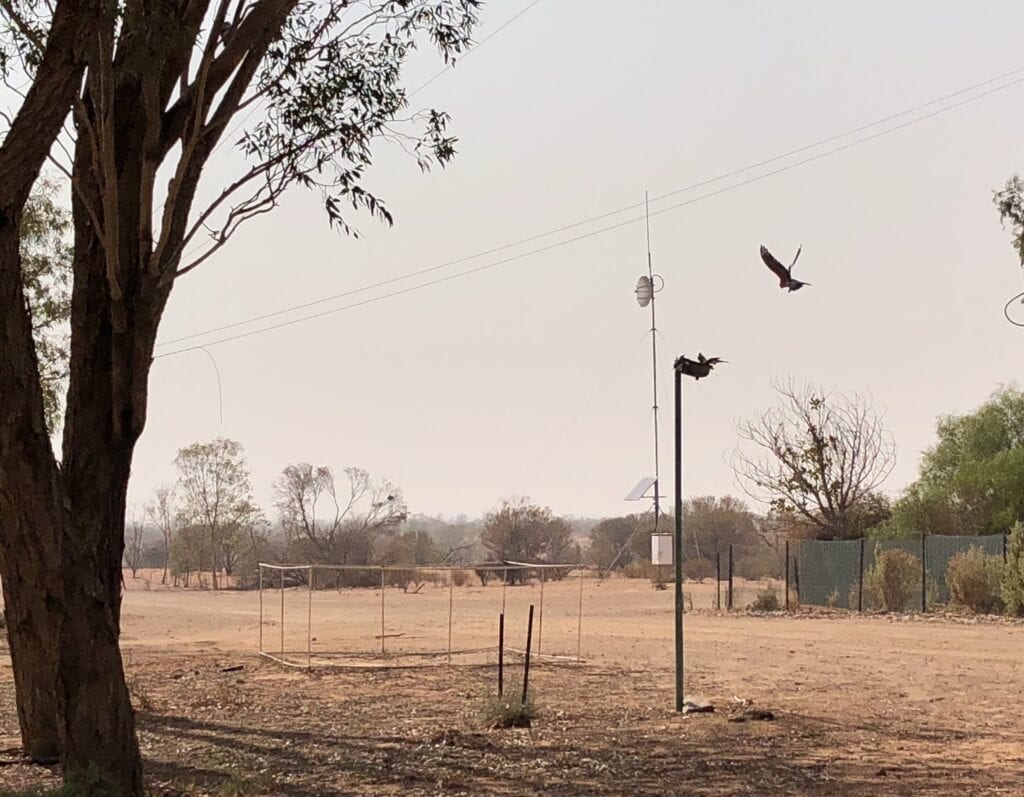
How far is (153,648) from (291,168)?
46.1 ft

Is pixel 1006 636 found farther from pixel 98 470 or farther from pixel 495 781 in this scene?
pixel 98 470

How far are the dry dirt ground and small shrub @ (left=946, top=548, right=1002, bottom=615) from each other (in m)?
1.86

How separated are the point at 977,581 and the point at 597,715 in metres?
17.8

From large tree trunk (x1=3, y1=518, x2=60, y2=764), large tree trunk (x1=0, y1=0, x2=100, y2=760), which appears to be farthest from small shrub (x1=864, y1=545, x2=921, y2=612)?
large tree trunk (x1=0, y1=0, x2=100, y2=760)

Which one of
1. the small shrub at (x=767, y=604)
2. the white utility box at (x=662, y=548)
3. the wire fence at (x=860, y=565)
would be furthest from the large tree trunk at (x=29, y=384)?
the small shrub at (x=767, y=604)

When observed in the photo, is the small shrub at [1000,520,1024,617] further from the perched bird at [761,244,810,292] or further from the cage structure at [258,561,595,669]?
the perched bird at [761,244,810,292]

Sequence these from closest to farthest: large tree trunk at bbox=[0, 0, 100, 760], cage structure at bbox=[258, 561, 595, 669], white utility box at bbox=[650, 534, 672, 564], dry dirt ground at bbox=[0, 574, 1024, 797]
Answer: large tree trunk at bbox=[0, 0, 100, 760] < dry dirt ground at bbox=[0, 574, 1024, 797] < white utility box at bbox=[650, 534, 672, 564] < cage structure at bbox=[258, 561, 595, 669]

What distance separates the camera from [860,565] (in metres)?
30.4

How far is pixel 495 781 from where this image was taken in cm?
954

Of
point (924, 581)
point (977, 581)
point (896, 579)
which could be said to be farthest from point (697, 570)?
point (977, 581)

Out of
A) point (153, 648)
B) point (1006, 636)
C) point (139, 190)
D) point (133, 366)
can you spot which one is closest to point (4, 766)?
point (133, 366)

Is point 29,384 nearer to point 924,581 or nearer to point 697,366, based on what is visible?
point 697,366

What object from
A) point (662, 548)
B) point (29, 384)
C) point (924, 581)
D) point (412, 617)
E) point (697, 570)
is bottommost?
point (412, 617)

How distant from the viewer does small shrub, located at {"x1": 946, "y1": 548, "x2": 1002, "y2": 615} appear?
27922mm
